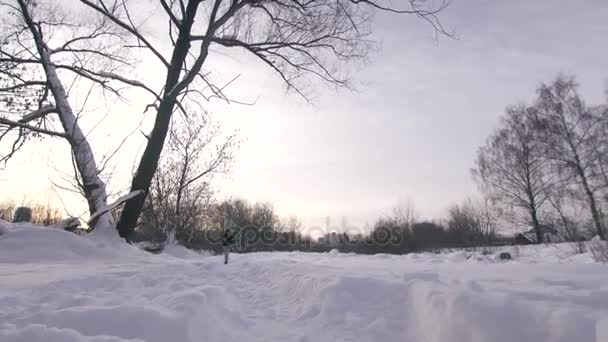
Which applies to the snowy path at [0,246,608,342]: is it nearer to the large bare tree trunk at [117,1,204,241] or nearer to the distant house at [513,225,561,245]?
the large bare tree trunk at [117,1,204,241]

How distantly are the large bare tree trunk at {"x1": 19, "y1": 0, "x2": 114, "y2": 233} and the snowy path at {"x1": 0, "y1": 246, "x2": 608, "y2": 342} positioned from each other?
3.77 m

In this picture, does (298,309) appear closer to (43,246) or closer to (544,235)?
(43,246)

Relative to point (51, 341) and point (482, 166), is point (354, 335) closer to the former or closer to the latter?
point (51, 341)

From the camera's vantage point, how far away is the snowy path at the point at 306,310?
172cm

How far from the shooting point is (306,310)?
8.95ft

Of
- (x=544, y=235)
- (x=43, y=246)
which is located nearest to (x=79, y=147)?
(x=43, y=246)

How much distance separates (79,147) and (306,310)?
21.4 ft

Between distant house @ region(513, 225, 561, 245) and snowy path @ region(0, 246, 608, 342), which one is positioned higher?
distant house @ region(513, 225, 561, 245)

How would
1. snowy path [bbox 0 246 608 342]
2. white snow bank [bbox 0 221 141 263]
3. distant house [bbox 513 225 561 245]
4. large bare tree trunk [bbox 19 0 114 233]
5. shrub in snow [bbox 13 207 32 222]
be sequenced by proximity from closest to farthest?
snowy path [bbox 0 246 608 342], white snow bank [bbox 0 221 141 263], large bare tree trunk [bbox 19 0 114 233], shrub in snow [bbox 13 207 32 222], distant house [bbox 513 225 561 245]

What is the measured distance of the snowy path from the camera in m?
1.72

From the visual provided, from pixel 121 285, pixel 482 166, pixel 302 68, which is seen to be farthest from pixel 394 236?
pixel 121 285

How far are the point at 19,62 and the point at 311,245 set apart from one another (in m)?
32.2

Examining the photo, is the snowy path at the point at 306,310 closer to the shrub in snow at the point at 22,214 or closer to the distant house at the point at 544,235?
the shrub in snow at the point at 22,214

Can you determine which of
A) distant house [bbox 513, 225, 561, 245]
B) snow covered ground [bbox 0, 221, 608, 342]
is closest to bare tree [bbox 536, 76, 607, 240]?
distant house [bbox 513, 225, 561, 245]
